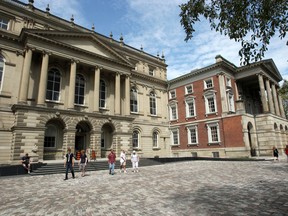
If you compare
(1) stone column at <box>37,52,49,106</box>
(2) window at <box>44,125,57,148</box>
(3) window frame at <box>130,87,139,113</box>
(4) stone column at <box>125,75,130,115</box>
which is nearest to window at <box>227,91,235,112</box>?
(3) window frame at <box>130,87,139,113</box>

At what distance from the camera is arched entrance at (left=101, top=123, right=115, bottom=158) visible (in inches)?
1077

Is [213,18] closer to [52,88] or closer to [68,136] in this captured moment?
[68,136]

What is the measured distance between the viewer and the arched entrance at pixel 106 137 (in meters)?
27.4

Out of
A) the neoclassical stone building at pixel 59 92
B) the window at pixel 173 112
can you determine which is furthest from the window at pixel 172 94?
the neoclassical stone building at pixel 59 92

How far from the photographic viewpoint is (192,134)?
1328 inches

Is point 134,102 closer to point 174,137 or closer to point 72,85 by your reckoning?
point 174,137

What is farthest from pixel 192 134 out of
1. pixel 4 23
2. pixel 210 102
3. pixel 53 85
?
pixel 4 23

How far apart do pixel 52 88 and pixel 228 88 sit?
2525cm

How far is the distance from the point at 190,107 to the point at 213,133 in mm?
6132

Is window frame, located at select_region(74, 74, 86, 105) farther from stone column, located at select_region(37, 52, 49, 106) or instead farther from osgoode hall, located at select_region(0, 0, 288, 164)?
stone column, located at select_region(37, 52, 49, 106)

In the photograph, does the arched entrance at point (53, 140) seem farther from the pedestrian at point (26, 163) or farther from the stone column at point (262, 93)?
the stone column at point (262, 93)

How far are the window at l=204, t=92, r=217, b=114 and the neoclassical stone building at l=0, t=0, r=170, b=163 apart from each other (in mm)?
9610

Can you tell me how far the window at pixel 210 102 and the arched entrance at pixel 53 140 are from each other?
2128 cm

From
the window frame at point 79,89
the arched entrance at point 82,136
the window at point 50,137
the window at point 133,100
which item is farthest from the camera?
the window at point 133,100
